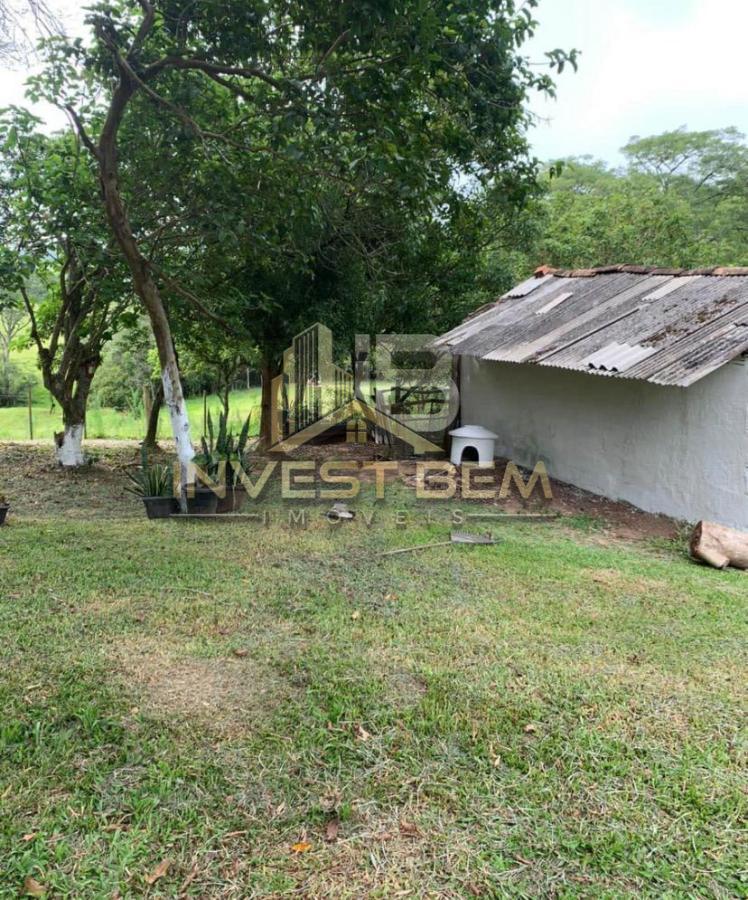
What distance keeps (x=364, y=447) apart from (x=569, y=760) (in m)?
8.94

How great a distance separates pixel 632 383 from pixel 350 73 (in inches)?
167

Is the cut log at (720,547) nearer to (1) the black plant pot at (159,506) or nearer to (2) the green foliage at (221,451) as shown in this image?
(2) the green foliage at (221,451)

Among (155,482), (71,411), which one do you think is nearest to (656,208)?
(71,411)

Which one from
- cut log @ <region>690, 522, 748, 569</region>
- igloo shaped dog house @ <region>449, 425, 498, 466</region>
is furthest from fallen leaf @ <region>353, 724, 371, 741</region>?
igloo shaped dog house @ <region>449, 425, 498, 466</region>

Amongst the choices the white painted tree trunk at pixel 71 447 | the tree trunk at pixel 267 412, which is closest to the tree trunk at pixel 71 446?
the white painted tree trunk at pixel 71 447

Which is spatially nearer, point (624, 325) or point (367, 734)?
point (367, 734)

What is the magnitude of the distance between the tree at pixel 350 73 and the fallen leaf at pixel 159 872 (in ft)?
14.1

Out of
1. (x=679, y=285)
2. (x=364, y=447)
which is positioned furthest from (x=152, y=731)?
(x=364, y=447)

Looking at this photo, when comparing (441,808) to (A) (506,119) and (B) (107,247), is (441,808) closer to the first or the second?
(A) (506,119)

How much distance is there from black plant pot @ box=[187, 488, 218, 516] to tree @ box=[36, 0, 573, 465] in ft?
8.51

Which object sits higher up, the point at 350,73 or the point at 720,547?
the point at 350,73

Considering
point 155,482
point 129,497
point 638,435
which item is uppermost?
point 638,435

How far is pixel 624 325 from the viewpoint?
698 cm

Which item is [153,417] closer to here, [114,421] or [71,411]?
[71,411]
